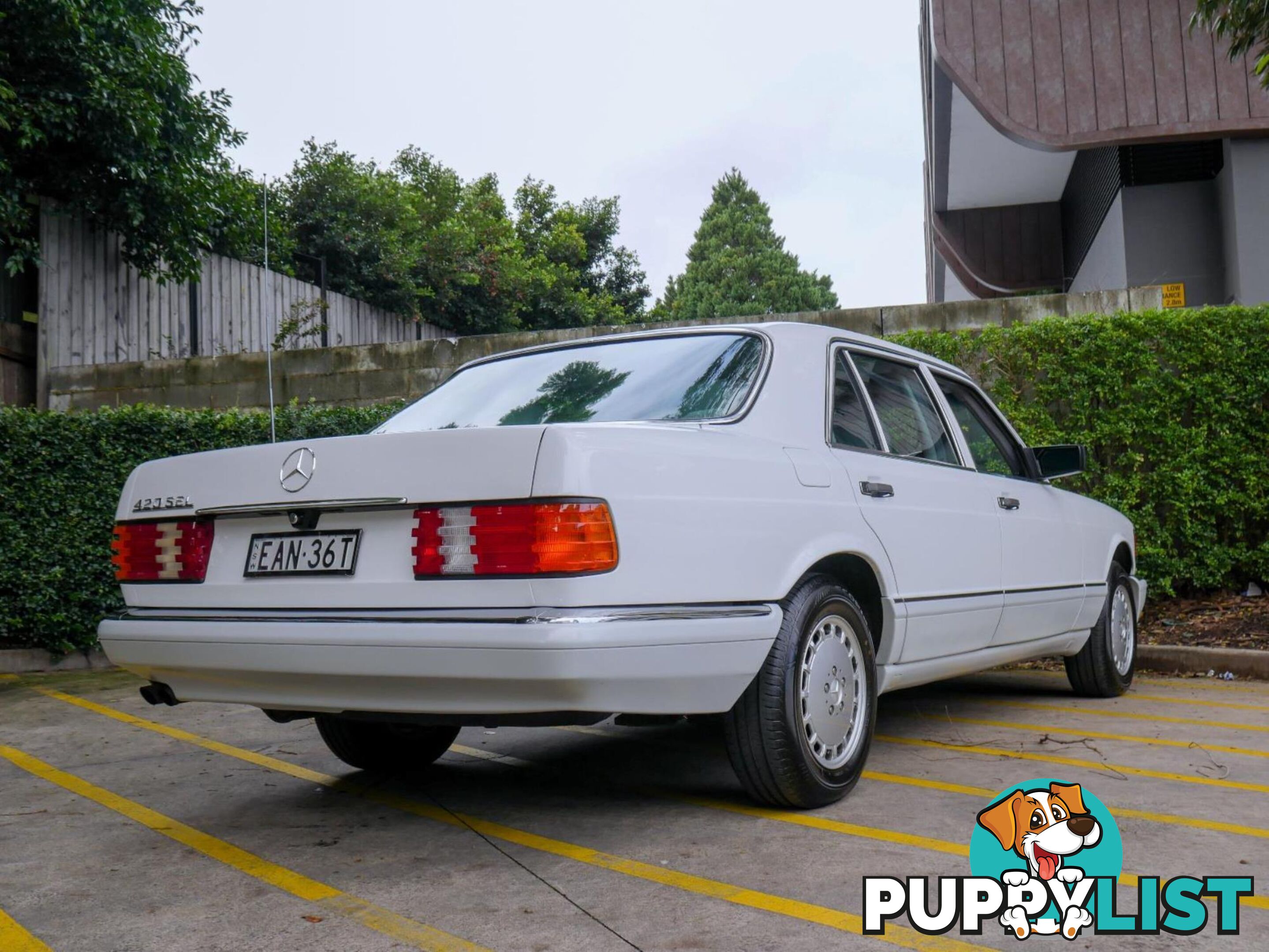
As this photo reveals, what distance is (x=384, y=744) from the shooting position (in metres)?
4.56

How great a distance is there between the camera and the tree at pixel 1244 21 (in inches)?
255

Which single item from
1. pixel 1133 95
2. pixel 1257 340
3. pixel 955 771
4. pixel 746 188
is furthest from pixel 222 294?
pixel 746 188

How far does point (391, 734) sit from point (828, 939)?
2377 mm

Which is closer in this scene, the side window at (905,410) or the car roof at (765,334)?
the car roof at (765,334)

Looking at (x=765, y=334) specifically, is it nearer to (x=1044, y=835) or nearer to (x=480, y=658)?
(x=480, y=658)

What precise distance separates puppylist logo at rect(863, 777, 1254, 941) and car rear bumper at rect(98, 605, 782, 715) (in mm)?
708

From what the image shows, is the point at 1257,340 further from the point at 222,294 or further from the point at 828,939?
the point at 222,294

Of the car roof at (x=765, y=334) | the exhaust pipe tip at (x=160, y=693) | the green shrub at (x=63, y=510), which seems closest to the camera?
the exhaust pipe tip at (x=160, y=693)

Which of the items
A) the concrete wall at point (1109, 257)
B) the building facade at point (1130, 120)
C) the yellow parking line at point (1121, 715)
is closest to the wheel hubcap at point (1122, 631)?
the yellow parking line at point (1121, 715)

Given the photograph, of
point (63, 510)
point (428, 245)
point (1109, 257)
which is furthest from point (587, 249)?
point (63, 510)

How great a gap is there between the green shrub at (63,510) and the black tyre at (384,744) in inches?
164

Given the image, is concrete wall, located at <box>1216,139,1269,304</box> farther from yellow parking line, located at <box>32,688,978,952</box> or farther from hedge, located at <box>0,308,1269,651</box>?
yellow parking line, located at <box>32,688,978,952</box>

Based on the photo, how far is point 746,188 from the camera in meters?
56.8

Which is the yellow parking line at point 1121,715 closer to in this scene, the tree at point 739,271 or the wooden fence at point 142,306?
the wooden fence at point 142,306
